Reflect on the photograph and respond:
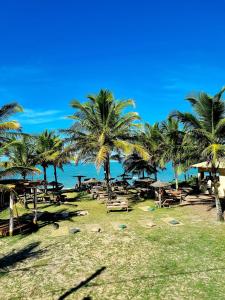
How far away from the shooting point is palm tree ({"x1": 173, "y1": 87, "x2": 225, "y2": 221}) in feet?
53.5

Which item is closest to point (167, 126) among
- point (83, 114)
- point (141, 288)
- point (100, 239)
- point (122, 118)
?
point (122, 118)

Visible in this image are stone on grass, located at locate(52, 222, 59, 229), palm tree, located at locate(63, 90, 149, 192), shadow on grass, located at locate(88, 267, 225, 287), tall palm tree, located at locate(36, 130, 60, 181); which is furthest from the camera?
tall palm tree, located at locate(36, 130, 60, 181)

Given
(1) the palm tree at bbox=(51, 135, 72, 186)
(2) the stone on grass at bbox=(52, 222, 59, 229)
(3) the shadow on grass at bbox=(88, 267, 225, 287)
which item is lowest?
(3) the shadow on grass at bbox=(88, 267, 225, 287)

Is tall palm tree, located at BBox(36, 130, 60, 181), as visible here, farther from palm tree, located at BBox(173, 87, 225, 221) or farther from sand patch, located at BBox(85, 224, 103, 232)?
palm tree, located at BBox(173, 87, 225, 221)

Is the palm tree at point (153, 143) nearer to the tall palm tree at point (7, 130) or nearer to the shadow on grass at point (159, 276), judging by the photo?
the tall palm tree at point (7, 130)

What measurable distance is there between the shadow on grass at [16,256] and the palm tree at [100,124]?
11.2 meters

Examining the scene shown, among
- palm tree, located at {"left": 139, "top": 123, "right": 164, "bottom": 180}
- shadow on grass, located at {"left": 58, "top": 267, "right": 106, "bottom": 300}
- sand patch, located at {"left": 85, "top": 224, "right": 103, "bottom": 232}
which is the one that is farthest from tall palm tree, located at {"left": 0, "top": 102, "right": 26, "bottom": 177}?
palm tree, located at {"left": 139, "top": 123, "right": 164, "bottom": 180}

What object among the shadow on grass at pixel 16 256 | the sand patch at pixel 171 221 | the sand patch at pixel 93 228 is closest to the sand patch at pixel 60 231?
the sand patch at pixel 93 228

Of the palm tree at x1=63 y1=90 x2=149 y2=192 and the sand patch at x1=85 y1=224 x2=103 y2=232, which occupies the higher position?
the palm tree at x1=63 y1=90 x2=149 y2=192

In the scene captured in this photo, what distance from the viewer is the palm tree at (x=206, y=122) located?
53.5 ft

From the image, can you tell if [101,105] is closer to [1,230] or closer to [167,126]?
[167,126]

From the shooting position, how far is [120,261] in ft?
38.3

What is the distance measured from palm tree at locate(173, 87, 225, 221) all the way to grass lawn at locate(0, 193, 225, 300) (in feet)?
14.4

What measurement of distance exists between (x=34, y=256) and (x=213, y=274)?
23.5 feet
